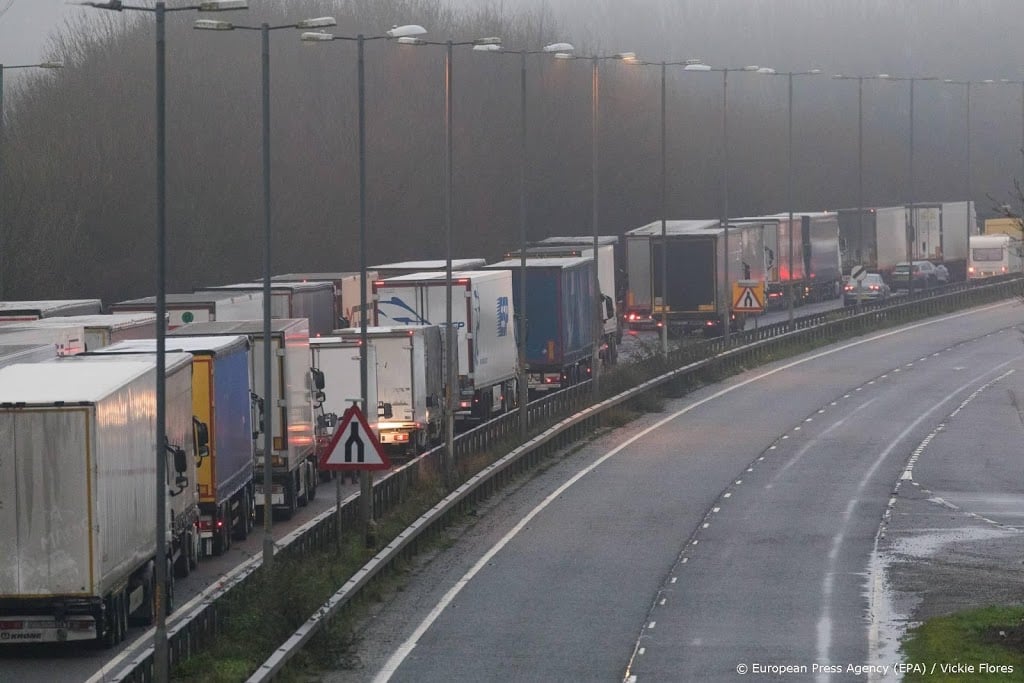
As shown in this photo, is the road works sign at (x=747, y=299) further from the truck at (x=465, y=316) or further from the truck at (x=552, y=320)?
the truck at (x=465, y=316)

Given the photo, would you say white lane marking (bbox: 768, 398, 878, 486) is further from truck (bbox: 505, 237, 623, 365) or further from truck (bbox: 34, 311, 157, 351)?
truck (bbox: 34, 311, 157, 351)

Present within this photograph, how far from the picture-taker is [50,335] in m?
31.3

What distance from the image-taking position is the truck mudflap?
19859 millimetres

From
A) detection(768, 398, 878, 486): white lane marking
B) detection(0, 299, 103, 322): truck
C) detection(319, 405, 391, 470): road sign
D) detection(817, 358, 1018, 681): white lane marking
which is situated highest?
detection(0, 299, 103, 322): truck

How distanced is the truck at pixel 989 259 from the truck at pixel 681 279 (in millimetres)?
33967

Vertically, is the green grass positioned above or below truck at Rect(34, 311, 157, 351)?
below

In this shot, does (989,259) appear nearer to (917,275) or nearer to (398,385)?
(917,275)

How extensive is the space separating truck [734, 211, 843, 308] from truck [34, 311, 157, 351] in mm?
45213

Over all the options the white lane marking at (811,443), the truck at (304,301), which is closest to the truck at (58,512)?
the white lane marking at (811,443)

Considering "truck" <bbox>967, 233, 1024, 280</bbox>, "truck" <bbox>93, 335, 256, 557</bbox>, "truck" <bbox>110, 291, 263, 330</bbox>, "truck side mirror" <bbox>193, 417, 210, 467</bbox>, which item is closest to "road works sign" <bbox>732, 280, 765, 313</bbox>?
"truck" <bbox>110, 291, 263, 330</bbox>

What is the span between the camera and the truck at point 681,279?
65.8 metres

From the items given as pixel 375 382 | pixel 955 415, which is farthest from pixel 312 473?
pixel 955 415

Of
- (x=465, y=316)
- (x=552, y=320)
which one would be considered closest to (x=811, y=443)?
(x=465, y=316)

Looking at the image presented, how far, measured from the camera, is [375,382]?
36844mm
